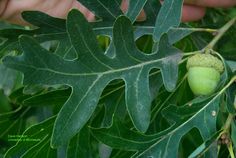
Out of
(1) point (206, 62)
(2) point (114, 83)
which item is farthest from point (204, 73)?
(2) point (114, 83)

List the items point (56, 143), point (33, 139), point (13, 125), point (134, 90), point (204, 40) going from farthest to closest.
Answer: point (13, 125)
point (204, 40)
point (33, 139)
point (134, 90)
point (56, 143)

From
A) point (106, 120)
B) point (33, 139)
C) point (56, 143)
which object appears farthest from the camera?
point (106, 120)

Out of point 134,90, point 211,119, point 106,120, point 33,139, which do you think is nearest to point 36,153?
point 33,139

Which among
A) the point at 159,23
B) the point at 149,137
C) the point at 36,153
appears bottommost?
the point at 36,153

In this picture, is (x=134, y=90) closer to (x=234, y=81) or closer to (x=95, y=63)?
(x=95, y=63)

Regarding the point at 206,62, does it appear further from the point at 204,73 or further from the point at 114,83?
the point at 114,83
